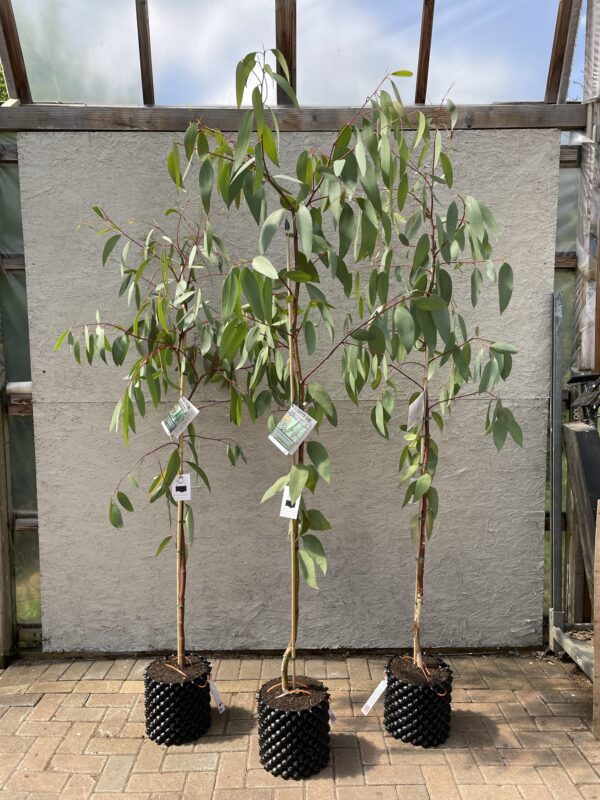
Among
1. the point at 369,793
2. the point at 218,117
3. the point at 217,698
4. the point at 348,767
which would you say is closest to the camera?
the point at 369,793

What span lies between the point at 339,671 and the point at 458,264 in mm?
1676

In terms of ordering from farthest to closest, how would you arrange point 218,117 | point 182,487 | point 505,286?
point 218,117 → point 182,487 → point 505,286

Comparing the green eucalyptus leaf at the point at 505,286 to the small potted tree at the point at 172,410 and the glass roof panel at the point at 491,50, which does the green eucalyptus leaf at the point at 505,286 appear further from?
the glass roof panel at the point at 491,50

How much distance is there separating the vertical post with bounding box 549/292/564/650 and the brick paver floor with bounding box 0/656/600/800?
0.93 ft

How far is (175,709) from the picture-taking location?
6.91 ft

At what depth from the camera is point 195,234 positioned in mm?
2504

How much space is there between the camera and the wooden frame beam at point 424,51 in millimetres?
2545

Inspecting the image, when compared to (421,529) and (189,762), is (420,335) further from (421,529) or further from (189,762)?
(189,762)

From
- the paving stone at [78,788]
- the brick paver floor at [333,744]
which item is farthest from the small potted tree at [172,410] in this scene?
the paving stone at [78,788]

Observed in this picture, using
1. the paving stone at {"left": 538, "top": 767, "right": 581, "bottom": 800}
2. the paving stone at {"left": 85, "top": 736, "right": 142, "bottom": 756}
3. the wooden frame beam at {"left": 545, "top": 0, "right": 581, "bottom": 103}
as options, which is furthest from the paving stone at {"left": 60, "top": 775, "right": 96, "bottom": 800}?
the wooden frame beam at {"left": 545, "top": 0, "right": 581, "bottom": 103}

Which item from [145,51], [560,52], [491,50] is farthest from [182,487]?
[560,52]

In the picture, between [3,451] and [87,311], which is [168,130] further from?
[3,451]

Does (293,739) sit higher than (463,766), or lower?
higher

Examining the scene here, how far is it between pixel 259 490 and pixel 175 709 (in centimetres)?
88
